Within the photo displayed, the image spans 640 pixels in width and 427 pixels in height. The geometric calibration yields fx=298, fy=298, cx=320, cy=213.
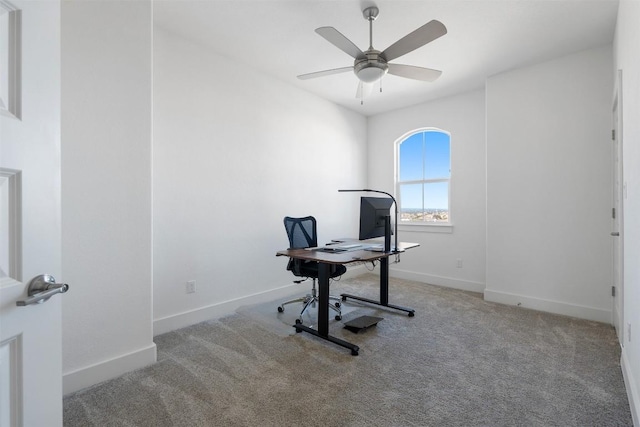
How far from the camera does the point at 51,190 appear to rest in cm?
83

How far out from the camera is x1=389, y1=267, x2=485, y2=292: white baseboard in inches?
168

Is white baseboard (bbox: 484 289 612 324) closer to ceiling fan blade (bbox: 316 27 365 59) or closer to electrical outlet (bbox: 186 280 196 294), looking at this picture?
ceiling fan blade (bbox: 316 27 365 59)

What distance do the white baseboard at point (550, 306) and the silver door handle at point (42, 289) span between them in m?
4.23

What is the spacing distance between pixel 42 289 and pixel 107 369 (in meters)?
1.71

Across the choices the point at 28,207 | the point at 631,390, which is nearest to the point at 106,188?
the point at 28,207

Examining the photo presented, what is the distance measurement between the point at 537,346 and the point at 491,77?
314 cm

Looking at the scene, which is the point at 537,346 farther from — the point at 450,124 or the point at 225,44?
the point at 225,44

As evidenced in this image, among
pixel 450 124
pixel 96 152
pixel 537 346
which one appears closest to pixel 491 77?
pixel 450 124

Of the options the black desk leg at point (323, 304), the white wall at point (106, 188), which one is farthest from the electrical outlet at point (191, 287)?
the black desk leg at point (323, 304)

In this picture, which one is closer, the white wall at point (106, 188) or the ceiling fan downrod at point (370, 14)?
the white wall at point (106, 188)

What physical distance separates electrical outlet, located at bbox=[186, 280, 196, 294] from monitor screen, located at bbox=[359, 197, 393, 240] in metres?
1.78

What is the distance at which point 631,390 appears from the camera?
179 cm

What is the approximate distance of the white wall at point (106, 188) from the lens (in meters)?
1.93

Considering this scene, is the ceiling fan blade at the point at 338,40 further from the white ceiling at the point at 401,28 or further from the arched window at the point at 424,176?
the arched window at the point at 424,176
